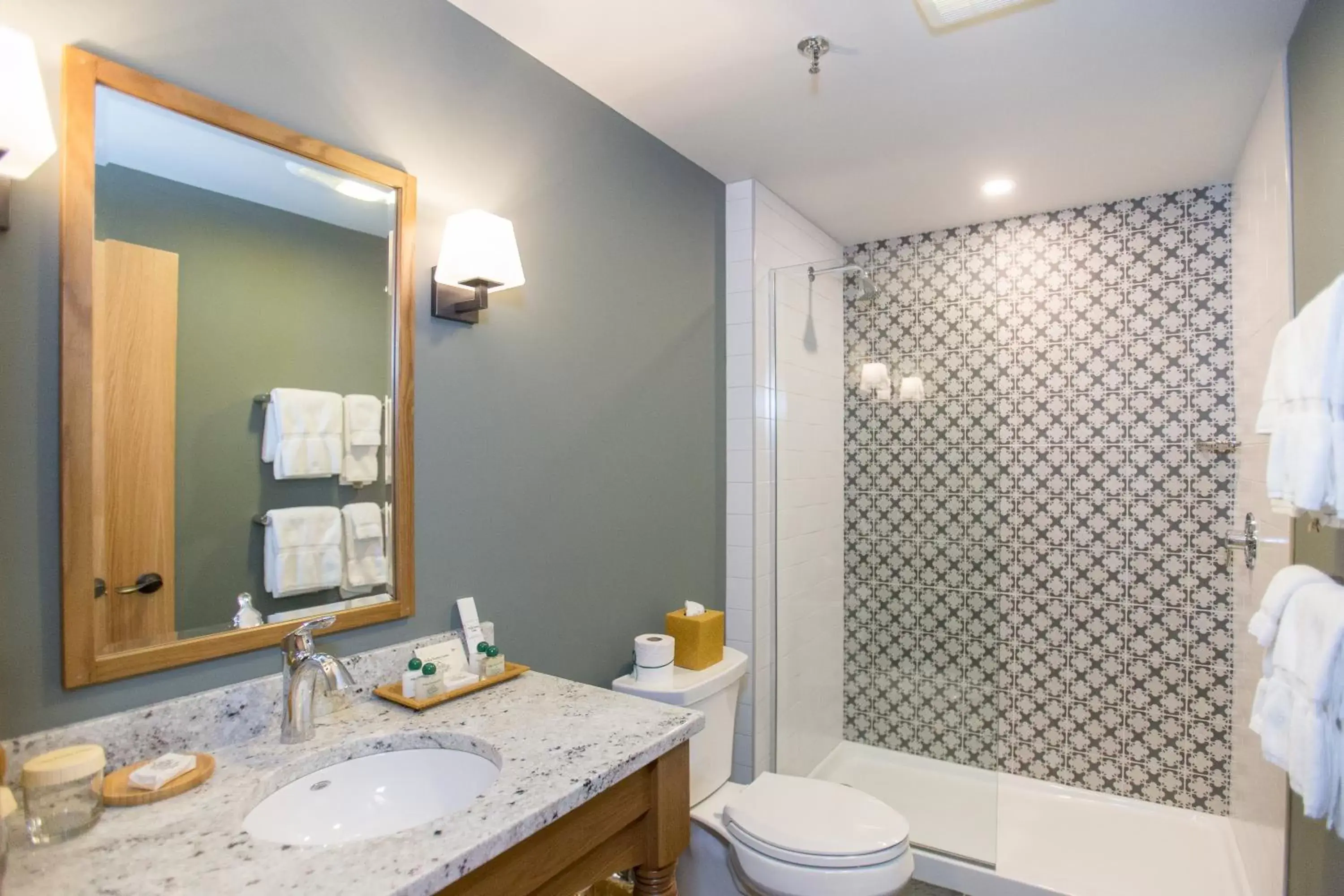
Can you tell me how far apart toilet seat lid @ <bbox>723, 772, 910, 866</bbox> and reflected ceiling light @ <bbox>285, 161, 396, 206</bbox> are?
175 centimetres

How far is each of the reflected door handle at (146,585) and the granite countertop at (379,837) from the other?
29 centimetres

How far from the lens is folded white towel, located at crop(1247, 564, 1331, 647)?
4.49 ft

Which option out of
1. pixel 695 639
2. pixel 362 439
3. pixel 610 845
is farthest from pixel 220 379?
pixel 695 639

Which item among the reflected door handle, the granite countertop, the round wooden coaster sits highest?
the reflected door handle

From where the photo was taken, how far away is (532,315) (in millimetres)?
1915

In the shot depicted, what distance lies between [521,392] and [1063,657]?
2.57 meters

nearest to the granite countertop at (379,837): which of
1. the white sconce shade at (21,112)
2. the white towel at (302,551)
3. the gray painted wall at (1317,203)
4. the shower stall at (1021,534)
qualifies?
the white towel at (302,551)

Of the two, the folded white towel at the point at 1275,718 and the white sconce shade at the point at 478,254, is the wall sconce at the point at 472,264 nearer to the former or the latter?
the white sconce shade at the point at 478,254

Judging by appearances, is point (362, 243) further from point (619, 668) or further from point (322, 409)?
point (619, 668)

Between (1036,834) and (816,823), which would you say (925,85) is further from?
(1036,834)

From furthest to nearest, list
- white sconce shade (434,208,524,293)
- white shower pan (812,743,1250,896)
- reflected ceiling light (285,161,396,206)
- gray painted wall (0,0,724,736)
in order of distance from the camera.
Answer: white shower pan (812,743,1250,896), white sconce shade (434,208,524,293), reflected ceiling light (285,161,396,206), gray painted wall (0,0,724,736)

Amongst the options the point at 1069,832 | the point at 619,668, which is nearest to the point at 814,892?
the point at 619,668

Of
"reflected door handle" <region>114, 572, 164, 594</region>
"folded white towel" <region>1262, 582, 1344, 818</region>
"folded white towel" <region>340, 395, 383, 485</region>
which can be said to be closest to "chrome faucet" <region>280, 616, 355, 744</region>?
"reflected door handle" <region>114, 572, 164, 594</region>

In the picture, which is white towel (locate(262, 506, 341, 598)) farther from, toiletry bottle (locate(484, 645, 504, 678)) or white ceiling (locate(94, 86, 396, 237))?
white ceiling (locate(94, 86, 396, 237))
